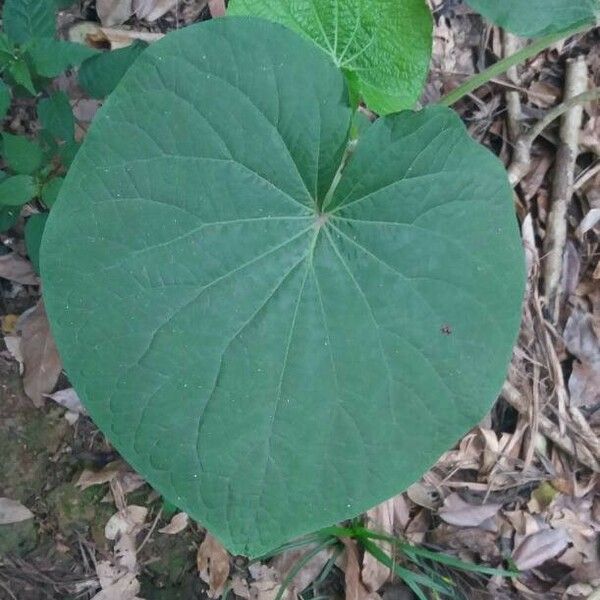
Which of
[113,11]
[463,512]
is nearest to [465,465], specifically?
[463,512]

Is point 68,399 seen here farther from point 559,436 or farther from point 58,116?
point 559,436

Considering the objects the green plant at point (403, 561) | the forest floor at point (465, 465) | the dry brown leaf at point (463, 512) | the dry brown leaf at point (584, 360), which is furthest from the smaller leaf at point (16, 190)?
the dry brown leaf at point (584, 360)

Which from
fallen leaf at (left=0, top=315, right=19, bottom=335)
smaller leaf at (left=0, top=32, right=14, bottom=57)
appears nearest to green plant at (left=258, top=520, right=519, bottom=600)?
fallen leaf at (left=0, top=315, right=19, bottom=335)

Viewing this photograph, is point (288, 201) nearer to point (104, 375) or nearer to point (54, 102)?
point (104, 375)

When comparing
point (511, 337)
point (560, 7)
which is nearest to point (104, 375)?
point (511, 337)

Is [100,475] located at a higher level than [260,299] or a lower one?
lower

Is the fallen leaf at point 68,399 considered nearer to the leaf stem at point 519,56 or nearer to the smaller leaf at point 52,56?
the smaller leaf at point 52,56

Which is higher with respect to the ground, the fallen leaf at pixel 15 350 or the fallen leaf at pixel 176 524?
the fallen leaf at pixel 15 350
